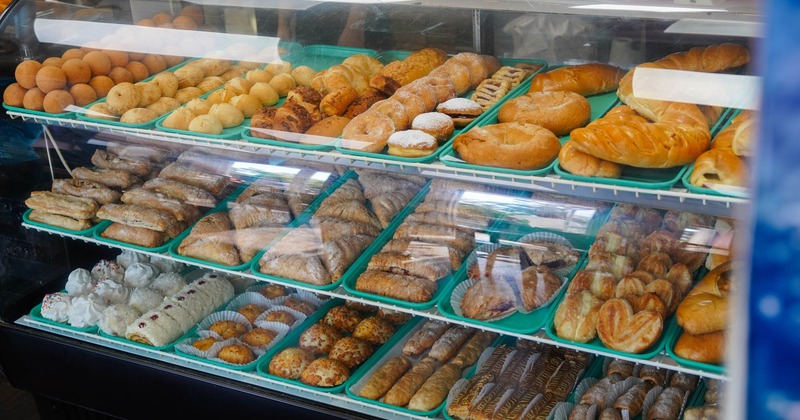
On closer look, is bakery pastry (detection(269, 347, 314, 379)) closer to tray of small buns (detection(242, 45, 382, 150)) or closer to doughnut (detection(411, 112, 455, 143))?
tray of small buns (detection(242, 45, 382, 150))

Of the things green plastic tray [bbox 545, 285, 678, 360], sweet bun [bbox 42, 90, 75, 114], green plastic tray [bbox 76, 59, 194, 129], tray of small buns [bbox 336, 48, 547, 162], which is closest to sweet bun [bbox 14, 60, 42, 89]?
sweet bun [bbox 42, 90, 75, 114]

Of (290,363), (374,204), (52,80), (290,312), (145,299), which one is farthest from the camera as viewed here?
(145,299)

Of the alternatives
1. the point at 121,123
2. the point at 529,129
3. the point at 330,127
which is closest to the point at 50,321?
the point at 121,123

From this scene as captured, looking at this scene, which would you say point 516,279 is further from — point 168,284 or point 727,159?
point 168,284

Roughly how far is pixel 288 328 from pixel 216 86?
1088 mm

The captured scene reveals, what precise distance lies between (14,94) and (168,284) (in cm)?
108

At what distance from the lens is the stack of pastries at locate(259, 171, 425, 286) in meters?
3.09

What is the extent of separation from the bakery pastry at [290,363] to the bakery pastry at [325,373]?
0.13 ft

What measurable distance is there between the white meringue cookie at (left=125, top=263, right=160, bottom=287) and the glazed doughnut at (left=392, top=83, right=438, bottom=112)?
1644 mm

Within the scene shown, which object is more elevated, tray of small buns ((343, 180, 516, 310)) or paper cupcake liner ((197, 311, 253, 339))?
tray of small buns ((343, 180, 516, 310))

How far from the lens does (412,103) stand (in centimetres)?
289

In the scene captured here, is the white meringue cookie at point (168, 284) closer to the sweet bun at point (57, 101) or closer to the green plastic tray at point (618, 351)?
the sweet bun at point (57, 101)

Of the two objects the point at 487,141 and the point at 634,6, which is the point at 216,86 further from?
the point at 634,6

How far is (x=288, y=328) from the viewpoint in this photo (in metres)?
3.39
